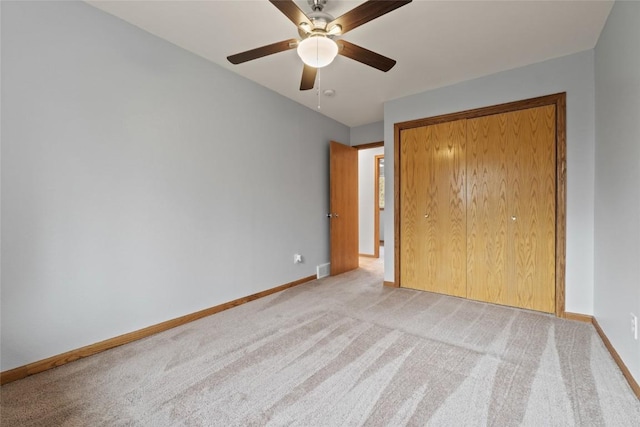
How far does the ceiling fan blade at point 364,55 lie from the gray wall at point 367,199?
13.0 feet

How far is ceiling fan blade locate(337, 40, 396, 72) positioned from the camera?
6.08ft

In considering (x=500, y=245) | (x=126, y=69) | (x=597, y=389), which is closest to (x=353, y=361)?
(x=597, y=389)

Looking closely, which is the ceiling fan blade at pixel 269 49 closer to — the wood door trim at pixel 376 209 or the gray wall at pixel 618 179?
the gray wall at pixel 618 179

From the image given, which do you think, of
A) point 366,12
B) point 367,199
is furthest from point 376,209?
point 366,12

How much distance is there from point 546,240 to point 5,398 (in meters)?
4.09

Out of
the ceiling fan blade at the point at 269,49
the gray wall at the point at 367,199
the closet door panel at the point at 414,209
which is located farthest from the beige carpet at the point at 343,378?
the gray wall at the point at 367,199

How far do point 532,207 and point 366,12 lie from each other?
7.94 feet

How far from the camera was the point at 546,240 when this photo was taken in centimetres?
271

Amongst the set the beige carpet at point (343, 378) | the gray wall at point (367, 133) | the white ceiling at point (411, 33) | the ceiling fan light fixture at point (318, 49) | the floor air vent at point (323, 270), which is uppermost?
the white ceiling at point (411, 33)

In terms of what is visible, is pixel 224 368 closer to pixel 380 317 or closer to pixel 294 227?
pixel 380 317

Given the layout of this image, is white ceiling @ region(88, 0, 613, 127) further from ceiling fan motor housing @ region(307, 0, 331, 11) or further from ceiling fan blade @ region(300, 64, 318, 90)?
ceiling fan blade @ region(300, 64, 318, 90)

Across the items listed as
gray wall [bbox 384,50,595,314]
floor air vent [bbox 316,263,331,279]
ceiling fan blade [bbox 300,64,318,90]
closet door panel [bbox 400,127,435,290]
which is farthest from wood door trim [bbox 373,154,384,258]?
ceiling fan blade [bbox 300,64,318,90]

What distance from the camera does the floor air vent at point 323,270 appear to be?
4078 millimetres

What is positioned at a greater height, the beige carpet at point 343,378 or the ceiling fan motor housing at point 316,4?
the ceiling fan motor housing at point 316,4
